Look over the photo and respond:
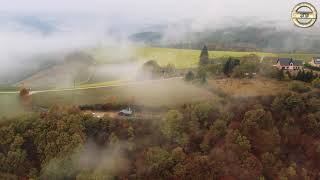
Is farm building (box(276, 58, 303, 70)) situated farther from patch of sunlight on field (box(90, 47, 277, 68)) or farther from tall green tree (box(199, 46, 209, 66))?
tall green tree (box(199, 46, 209, 66))

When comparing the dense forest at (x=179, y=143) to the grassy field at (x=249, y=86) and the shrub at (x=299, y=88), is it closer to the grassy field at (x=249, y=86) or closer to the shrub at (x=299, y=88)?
the shrub at (x=299, y=88)

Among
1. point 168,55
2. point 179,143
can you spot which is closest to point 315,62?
point 168,55

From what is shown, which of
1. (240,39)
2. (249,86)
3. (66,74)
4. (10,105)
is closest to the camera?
(249,86)

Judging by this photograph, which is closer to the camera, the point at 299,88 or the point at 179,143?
the point at 179,143

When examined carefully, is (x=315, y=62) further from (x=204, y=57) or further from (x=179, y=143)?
(x=179, y=143)

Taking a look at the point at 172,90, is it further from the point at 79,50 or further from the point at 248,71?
the point at 79,50

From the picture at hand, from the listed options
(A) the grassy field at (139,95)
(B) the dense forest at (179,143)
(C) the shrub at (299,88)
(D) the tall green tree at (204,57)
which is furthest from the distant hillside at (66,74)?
(C) the shrub at (299,88)

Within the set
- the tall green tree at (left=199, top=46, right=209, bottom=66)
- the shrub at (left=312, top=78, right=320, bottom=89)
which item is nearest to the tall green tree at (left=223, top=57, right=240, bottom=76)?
the tall green tree at (left=199, top=46, right=209, bottom=66)
